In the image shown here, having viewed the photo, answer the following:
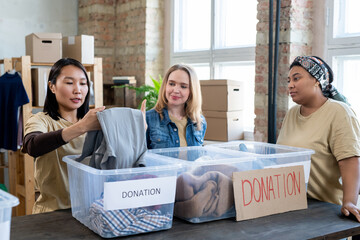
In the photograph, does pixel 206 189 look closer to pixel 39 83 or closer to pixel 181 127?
pixel 181 127

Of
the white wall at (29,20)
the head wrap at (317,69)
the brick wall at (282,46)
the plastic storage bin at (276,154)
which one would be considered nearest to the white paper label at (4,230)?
the plastic storage bin at (276,154)

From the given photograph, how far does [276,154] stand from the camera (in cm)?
167

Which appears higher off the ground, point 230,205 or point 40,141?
point 40,141

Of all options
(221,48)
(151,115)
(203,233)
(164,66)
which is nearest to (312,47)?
(221,48)

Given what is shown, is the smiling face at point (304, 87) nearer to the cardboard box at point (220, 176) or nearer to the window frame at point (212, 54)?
the cardboard box at point (220, 176)

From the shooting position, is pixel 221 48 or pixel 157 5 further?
pixel 157 5

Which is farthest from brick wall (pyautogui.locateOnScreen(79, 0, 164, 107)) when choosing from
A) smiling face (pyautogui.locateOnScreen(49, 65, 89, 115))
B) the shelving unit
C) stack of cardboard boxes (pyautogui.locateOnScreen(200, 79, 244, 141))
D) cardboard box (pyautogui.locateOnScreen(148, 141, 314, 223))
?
cardboard box (pyautogui.locateOnScreen(148, 141, 314, 223))

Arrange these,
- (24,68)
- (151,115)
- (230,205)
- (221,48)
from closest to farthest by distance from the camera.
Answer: (230,205), (151,115), (24,68), (221,48)

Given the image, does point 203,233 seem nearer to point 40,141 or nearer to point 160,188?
point 160,188

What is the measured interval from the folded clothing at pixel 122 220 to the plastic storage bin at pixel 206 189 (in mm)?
127

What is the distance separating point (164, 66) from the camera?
4.92 metres

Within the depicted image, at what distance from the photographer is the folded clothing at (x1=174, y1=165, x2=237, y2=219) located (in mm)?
1467

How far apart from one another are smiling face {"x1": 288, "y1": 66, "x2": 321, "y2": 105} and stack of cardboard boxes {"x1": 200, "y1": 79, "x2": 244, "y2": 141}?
1469mm

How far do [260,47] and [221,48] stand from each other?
32.0 inches
